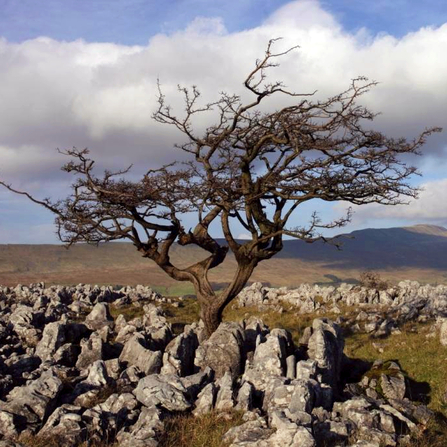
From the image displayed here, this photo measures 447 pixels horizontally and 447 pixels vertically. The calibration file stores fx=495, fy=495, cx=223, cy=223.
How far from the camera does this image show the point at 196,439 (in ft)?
40.8

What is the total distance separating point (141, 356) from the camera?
1831cm

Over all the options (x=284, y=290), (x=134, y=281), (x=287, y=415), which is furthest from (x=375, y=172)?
(x=134, y=281)

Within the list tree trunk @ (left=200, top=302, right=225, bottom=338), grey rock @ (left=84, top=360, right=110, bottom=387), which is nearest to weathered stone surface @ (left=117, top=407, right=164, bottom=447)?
grey rock @ (left=84, top=360, right=110, bottom=387)

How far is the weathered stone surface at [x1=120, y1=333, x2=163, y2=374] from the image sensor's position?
58.0 feet

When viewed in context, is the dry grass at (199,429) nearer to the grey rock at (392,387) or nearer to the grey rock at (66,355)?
the grey rock at (392,387)

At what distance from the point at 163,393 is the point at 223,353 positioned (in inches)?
173

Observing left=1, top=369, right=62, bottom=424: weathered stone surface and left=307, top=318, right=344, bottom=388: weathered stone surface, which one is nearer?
left=1, top=369, right=62, bottom=424: weathered stone surface

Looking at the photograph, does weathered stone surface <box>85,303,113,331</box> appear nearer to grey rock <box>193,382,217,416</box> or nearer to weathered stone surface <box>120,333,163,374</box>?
weathered stone surface <box>120,333,163,374</box>

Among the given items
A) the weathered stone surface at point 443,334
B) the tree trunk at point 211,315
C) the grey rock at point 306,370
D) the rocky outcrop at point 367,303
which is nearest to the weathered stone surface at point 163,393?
the grey rock at point 306,370

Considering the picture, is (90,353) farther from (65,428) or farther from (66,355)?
(65,428)

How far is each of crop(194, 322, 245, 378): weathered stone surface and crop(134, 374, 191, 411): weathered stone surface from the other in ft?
10.5

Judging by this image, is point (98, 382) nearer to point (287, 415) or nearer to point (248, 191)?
point (287, 415)

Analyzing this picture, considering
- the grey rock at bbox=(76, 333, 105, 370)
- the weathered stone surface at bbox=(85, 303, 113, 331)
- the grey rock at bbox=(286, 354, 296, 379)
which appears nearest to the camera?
the grey rock at bbox=(286, 354, 296, 379)

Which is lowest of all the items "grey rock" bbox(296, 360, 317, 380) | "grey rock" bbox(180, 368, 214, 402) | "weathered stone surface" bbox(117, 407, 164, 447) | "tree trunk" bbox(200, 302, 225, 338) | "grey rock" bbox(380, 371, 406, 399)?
"grey rock" bbox(380, 371, 406, 399)
